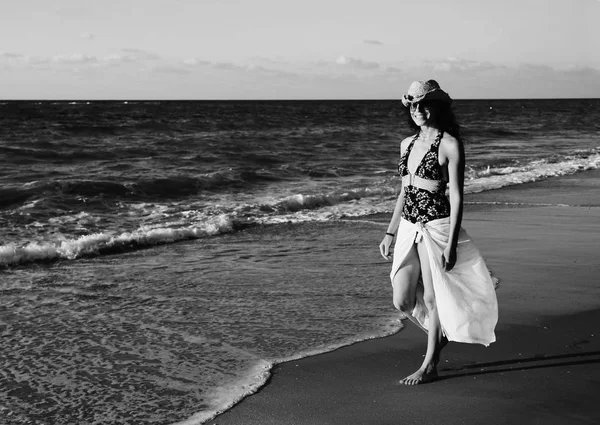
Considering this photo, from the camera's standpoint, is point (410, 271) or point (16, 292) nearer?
point (410, 271)

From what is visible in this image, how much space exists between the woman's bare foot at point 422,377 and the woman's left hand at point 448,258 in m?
0.64

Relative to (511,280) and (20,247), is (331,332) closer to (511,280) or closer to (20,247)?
(511,280)

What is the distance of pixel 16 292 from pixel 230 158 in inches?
645

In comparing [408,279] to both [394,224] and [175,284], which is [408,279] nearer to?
[394,224]

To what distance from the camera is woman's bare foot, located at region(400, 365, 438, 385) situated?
13.8ft

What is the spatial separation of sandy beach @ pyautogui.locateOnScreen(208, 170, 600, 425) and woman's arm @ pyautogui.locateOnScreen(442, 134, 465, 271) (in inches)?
30.6

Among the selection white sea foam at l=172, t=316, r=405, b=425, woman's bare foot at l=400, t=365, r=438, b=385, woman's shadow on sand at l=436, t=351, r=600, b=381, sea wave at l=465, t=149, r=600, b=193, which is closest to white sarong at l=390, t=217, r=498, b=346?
woman's bare foot at l=400, t=365, r=438, b=385

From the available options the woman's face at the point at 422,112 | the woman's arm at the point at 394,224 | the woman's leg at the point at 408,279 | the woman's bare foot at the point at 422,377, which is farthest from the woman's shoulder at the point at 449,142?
the woman's bare foot at the point at 422,377

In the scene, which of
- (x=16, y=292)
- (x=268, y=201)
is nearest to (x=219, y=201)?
(x=268, y=201)

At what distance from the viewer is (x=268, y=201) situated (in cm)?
1366

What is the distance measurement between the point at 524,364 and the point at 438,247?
1067 millimetres

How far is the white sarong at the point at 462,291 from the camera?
4.09 meters

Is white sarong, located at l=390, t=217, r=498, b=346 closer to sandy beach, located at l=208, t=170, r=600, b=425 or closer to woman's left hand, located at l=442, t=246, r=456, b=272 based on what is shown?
woman's left hand, located at l=442, t=246, r=456, b=272

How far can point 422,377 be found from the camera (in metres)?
4.21
